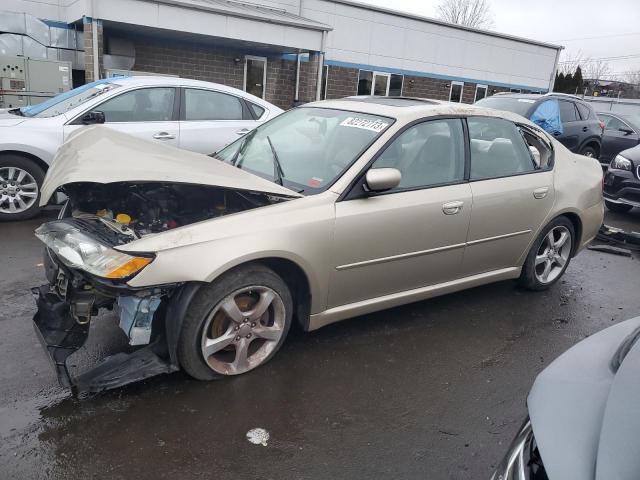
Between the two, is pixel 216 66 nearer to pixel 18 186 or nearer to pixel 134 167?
pixel 18 186

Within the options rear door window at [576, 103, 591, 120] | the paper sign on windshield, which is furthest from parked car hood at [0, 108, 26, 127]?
rear door window at [576, 103, 591, 120]

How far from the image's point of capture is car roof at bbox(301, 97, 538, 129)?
12.6ft

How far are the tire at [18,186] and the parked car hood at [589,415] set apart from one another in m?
5.88

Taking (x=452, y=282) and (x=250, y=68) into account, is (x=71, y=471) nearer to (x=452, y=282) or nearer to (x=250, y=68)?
(x=452, y=282)

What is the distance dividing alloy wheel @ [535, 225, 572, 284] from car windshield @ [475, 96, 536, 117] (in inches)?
220

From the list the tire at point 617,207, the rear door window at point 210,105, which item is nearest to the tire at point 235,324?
the rear door window at point 210,105

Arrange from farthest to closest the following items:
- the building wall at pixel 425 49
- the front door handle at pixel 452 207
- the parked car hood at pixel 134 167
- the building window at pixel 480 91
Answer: the building window at pixel 480 91 → the building wall at pixel 425 49 → the front door handle at pixel 452 207 → the parked car hood at pixel 134 167

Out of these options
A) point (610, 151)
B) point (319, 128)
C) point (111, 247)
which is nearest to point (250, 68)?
point (610, 151)

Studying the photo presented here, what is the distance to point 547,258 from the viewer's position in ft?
15.9

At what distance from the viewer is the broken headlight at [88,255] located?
8.84ft

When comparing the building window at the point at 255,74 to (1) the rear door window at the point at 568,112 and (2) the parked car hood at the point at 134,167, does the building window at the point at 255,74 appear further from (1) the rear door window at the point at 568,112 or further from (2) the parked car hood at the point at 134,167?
(2) the parked car hood at the point at 134,167

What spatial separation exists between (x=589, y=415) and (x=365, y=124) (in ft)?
8.71

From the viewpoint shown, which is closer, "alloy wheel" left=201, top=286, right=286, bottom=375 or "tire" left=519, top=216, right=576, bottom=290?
"alloy wheel" left=201, top=286, right=286, bottom=375

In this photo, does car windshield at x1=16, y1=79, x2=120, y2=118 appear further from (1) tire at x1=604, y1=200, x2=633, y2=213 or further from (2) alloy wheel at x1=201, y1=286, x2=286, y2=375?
(1) tire at x1=604, y1=200, x2=633, y2=213
